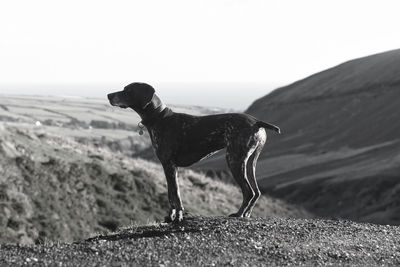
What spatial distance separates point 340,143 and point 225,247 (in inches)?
2965

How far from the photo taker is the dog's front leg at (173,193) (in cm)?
1454

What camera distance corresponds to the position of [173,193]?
14664 millimetres

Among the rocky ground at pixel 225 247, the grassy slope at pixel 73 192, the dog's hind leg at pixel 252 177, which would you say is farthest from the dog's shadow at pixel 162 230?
the grassy slope at pixel 73 192

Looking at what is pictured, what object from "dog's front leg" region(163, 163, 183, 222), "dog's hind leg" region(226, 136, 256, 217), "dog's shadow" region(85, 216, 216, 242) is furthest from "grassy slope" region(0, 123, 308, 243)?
"dog's hind leg" region(226, 136, 256, 217)

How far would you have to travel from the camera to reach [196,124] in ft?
47.6

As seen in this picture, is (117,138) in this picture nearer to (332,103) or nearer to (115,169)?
(332,103)

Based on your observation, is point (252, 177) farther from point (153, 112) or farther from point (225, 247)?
point (225, 247)

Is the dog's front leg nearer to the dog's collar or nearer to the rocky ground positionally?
the rocky ground

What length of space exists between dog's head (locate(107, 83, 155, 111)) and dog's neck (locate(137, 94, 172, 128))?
119 millimetres

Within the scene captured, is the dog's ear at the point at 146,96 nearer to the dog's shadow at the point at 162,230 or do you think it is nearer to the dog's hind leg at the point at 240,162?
the dog's hind leg at the point at 240,162

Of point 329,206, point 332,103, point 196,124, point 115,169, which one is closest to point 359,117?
point 332,103

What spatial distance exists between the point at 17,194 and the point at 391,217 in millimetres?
25272

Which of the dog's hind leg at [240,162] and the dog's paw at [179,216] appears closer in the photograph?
the dog's hind leg at [240,162]

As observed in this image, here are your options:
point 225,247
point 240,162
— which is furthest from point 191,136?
point 225,247
